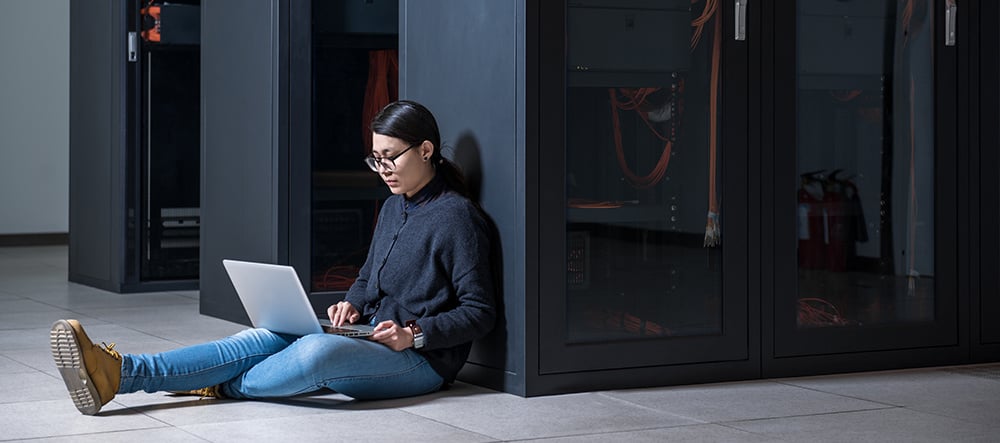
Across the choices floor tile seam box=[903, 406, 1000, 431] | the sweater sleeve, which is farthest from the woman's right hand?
floor tile seam box=[903, 406, 1000, 431]

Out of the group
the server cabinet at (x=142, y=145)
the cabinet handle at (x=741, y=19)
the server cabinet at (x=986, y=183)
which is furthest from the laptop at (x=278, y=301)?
the server cabinet at (x=142, y=145)

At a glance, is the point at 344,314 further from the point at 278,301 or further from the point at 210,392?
the point at 210,392

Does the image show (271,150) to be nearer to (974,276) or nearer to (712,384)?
(712,384)

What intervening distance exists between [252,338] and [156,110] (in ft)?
12.3

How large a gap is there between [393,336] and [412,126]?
23.0 inches

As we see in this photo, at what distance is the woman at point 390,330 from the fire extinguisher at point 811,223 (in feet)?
3.34

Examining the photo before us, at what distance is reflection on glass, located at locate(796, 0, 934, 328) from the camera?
4.13 metres

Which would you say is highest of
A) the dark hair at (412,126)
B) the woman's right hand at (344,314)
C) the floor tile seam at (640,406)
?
the dark hair at (412,126)

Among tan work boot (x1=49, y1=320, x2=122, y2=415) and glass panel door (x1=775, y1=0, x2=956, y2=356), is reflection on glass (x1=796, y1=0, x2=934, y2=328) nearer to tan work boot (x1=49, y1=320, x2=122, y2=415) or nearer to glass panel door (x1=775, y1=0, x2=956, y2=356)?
→ glass panel door (x1=775, y1=0, x2=956, y2=356)

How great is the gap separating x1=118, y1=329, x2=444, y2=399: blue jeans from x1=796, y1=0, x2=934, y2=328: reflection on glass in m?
1.29

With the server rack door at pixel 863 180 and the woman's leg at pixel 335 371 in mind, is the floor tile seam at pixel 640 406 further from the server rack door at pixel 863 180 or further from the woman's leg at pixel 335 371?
the server rack door at pixel 863 180

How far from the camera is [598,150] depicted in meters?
3.81

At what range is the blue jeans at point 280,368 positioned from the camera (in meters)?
3.42

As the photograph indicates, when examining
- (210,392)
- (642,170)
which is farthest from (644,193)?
(210,392)
